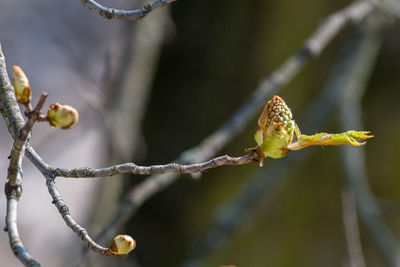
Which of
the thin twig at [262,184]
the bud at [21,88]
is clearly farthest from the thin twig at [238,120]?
the bud at [21,88]

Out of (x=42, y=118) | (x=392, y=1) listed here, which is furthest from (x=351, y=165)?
(x=42, y=118)

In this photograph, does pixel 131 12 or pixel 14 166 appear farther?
pixel 131 12

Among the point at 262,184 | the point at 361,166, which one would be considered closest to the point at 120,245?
the point at 262,184

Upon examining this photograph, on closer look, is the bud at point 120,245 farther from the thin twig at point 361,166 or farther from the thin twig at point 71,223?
the thin twig at point 361,166

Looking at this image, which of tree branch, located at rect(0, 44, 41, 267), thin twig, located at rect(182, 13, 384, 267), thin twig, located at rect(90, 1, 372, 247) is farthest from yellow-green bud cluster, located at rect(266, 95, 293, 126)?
thin twig, located at rect(182, 13, 384, 267)

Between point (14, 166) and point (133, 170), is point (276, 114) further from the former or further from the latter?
point (14, 166)

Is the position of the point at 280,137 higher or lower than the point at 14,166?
higher
